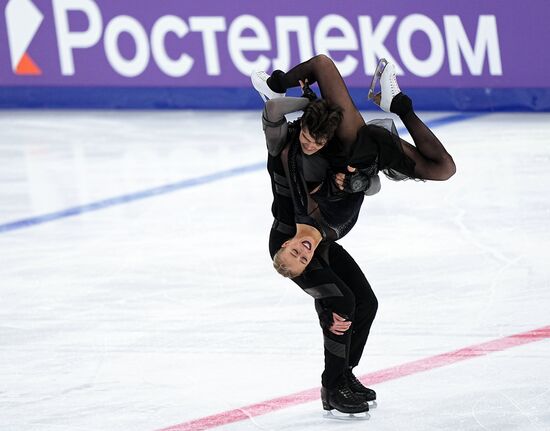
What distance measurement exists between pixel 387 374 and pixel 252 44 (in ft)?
23.6

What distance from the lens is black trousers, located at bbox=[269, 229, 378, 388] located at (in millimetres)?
4664

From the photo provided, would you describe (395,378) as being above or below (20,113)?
above

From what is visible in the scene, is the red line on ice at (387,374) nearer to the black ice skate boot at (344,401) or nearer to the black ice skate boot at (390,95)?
the black ice skate boot at (344,401)

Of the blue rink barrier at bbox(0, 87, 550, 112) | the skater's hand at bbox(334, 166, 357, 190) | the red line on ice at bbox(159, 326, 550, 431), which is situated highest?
the skater's hand at bbox(334, 166, 357, 190)

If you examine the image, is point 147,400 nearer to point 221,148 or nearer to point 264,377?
point 264,377

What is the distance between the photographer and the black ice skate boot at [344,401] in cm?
480

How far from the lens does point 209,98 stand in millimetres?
12625

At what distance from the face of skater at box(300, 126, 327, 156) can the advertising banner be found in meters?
7.44

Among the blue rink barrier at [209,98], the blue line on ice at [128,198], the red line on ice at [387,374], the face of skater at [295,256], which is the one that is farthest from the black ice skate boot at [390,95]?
the blue rink barrier at [209,98]

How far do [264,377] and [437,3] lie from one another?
691 cm

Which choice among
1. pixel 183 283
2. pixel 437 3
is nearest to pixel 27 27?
pixel 437 3

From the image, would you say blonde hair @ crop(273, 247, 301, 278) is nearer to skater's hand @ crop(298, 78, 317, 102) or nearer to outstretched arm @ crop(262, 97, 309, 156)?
outstretched arm @ crop(262, 97, 309, 156)

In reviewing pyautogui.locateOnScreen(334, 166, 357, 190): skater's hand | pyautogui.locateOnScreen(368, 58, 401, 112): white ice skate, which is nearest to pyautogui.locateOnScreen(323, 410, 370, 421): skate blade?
pyautogui.locateOnScreen(334, 166, 357, 190): skater's hand

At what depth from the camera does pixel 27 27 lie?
41.3 feet
